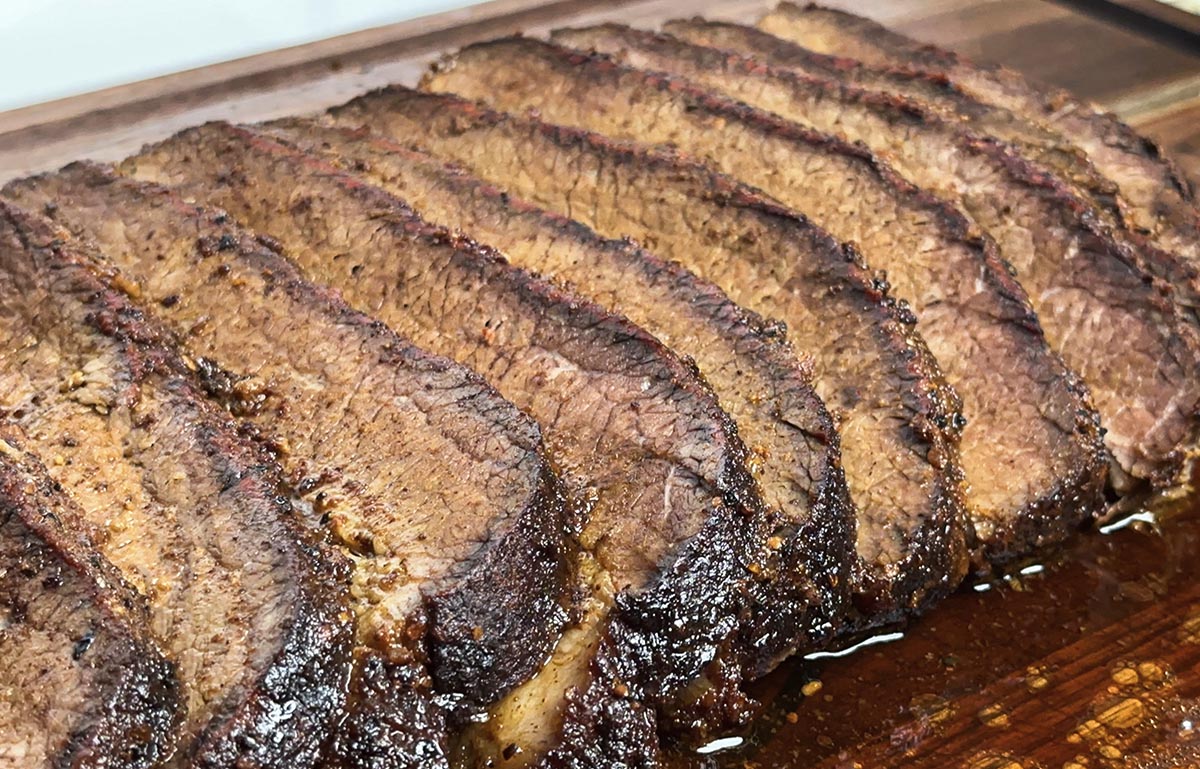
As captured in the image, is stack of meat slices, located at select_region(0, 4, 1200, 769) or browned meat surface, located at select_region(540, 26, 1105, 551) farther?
browned meat surface, located at select_region(540, 26, 1105, 551)

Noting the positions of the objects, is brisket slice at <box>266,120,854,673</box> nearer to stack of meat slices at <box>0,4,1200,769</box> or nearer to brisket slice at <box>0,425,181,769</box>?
stack of meat slices at <box>0,4,1200,769</box>

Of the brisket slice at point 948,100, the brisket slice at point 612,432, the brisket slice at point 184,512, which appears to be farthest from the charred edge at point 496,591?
the brisket slice at point 948,100

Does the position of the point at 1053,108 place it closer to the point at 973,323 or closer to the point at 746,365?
the point at 973,323

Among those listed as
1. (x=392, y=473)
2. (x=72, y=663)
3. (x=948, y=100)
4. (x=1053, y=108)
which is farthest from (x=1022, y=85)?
(x=72, y=663)

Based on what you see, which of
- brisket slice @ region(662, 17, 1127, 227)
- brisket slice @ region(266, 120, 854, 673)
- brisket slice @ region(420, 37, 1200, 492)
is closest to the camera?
brisket slice @ region(266, 120, 854, 673)

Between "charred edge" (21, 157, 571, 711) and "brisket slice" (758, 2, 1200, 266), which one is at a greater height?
"brisket slice" (758, 2, 1200, 266)

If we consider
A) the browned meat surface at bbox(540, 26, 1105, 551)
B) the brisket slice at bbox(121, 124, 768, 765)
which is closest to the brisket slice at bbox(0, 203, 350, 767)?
the brisket slice at bbox(121, 124, 768, 765)

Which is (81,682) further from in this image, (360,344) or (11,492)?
(360,344)
